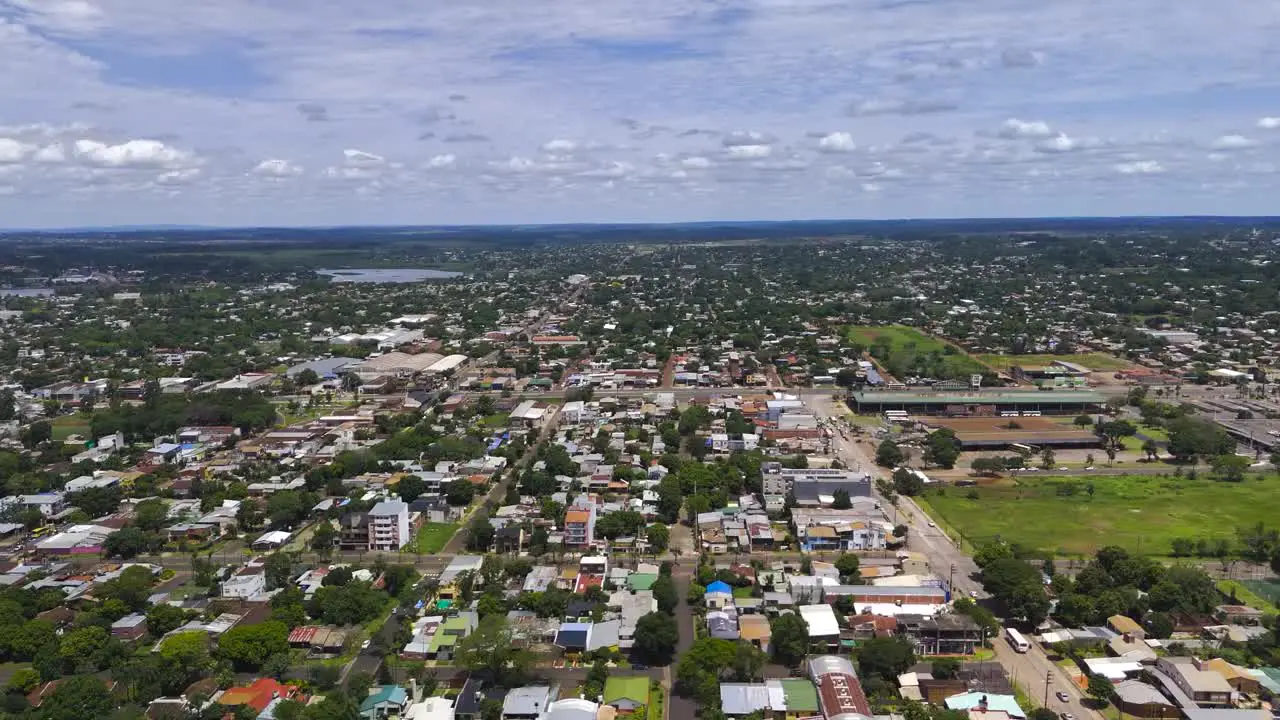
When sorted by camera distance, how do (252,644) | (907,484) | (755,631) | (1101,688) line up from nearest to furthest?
1. (1101,688)
2. (252,644)
3. (755,631)
4. (907,484)

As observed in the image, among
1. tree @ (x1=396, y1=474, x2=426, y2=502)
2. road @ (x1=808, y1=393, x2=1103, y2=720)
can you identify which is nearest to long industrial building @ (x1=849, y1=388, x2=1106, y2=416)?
road @ (x1=808, y1=393, x2=1103, y2=720)

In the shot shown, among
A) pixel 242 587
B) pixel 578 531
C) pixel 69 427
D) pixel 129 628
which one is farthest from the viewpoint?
pixel 69 427

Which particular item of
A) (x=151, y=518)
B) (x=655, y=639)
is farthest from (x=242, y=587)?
(x=655, y=639)

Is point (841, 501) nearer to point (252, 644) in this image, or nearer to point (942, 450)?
point (942, 450)

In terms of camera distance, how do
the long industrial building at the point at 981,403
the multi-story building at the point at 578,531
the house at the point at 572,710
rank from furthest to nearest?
1. the long industrial building at the point at 981,403
2. the multi-story building at the point at 578,531
3. the house at the point at 572,710

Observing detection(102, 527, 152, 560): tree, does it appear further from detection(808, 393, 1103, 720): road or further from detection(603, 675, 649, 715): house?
detection(808, 393, 1103, 720): road

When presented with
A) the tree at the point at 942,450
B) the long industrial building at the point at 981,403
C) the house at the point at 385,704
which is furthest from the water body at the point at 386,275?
Result: the house at the point at 385,704

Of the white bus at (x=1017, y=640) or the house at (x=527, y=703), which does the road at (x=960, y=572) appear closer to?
the white bus at (x=1017, y=640)
